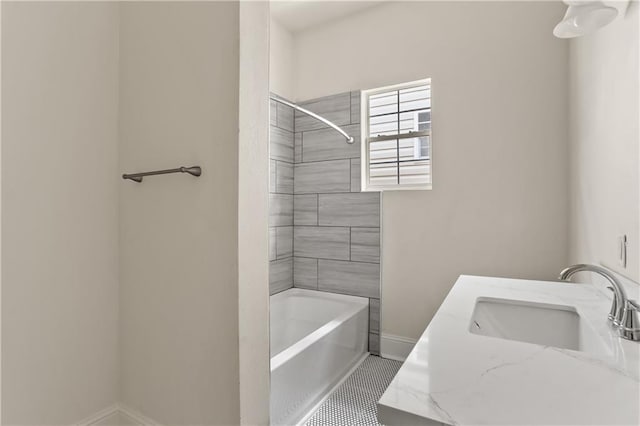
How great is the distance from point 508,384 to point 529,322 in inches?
27.4

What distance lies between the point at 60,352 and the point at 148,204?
0.67m

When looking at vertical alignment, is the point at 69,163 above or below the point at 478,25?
below

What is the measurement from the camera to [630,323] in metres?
0.89

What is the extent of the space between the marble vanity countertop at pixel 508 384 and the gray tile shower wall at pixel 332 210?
179 centimetres

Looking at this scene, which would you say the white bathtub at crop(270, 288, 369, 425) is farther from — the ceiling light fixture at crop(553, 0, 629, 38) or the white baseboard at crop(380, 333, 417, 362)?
the ceiling light fixture at crop(553, 0, 629, 38)

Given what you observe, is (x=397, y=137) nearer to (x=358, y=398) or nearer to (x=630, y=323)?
(x=358, y=398)

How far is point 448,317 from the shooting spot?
1.06 meters

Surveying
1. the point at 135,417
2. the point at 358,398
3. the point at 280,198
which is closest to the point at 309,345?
the point at 358,398

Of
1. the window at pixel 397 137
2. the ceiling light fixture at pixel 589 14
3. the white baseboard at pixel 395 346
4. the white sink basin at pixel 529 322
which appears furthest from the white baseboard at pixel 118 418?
the ceiling light fixture at pixel 589 14

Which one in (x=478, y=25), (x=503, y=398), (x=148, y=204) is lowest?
(x=503, y=398)

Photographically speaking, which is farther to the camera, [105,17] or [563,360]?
[105,17]

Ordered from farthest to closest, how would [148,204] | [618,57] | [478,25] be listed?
[478,25] < [148,204] < [618,57]

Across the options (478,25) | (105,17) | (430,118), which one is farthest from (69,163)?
(478,25)

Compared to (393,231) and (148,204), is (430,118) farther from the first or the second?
(148,204)
